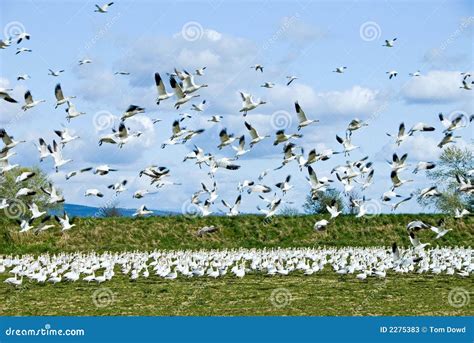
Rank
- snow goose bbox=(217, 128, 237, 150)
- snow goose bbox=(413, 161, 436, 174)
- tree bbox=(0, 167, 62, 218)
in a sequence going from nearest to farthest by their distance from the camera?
snow goose bbox=(413, 161, 436, 174) → snow goose bbox=(217, 128, 237, 150) → tree bbox=(0, 167, 62, 218)

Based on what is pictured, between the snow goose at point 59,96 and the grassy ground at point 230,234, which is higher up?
the grassy ground at point 230,234

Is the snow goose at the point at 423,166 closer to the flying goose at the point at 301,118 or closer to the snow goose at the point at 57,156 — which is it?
the flying goose at the point at 301,118

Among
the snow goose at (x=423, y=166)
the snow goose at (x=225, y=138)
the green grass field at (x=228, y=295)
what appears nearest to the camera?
the green grass field at (x=228, y=295)

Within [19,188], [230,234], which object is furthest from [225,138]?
[19,188]

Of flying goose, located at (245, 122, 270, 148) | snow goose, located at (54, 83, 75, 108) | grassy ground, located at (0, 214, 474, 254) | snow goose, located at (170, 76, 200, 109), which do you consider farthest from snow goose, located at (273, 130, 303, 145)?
grassy ground, located at (0, 214, 474, 254)

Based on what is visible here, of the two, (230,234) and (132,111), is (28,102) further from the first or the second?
(230,234)

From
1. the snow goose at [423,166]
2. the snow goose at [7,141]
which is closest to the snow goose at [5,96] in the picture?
the snow goose at [7,141]

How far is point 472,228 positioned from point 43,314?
159ft

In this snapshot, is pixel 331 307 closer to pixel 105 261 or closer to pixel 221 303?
pixel 221 303

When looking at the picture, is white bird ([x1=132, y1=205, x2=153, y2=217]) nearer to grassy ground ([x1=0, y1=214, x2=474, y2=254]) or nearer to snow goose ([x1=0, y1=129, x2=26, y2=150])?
snow goose ([x1=0, y1=129, x2=26, y2=150])

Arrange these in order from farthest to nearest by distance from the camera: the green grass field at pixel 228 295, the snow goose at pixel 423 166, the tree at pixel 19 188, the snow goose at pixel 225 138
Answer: the tree at pixel 19 188 < the snow goose at pixel 225 138 < the snow goose at pixel 423 166 < the green grass field at pixel 228 295

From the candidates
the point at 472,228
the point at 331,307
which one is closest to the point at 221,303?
the point at 331,307

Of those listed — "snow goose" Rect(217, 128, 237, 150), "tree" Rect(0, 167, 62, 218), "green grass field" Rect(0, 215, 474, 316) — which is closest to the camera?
"green grass field" Rect(0, 215, 474, 316)

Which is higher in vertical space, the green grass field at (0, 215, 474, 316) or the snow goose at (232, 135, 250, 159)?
the snow goose at (232, 135, 250, 159)
